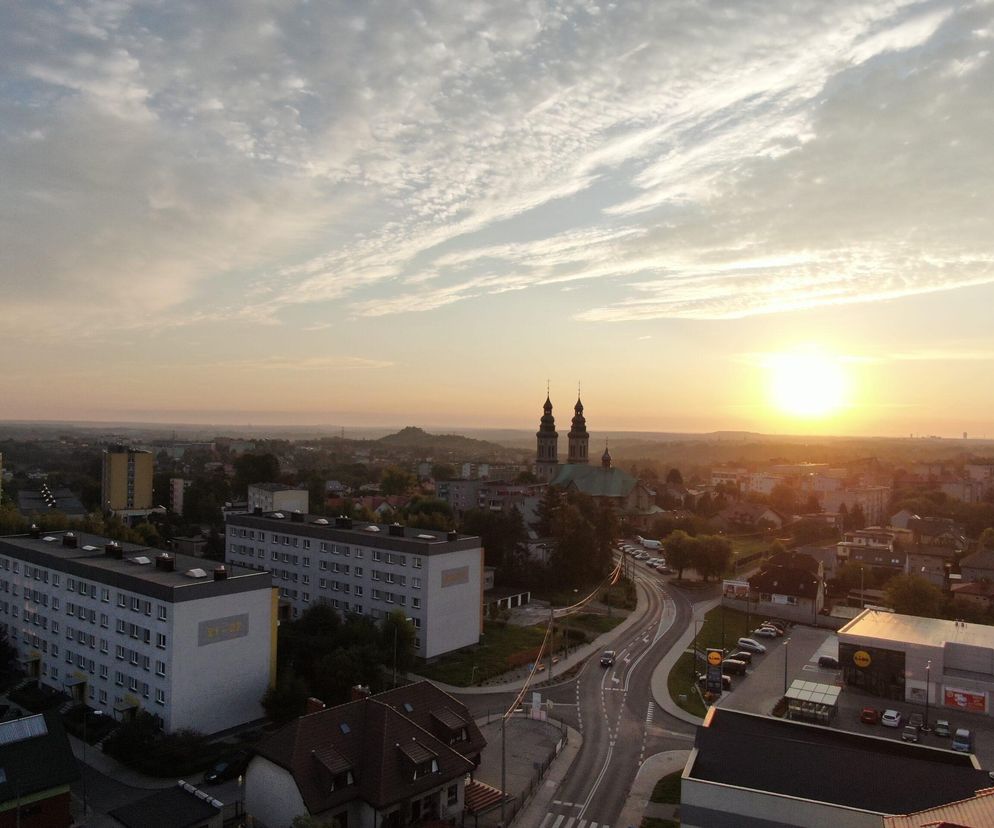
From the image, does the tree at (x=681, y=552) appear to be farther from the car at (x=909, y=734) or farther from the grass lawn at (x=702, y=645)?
the car at (x=909, y=734)

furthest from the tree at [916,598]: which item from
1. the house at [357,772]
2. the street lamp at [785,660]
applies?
the house at [357,772]

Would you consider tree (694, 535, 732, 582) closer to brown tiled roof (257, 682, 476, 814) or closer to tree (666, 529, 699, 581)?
tree (666, 529, 699, 581)

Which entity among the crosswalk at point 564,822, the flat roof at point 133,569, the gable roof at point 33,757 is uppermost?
the flat roof at point 133,569

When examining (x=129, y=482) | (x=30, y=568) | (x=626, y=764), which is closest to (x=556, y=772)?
(x=626, y=764)

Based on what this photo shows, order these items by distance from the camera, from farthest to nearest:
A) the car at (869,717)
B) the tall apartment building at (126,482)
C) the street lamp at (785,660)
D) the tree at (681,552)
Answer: the tall apartment building at (126,482)
the tree at (681,552)
the street lamp at (785,660)
the car at (869,717)

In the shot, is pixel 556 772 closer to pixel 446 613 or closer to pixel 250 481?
pixel 446 613

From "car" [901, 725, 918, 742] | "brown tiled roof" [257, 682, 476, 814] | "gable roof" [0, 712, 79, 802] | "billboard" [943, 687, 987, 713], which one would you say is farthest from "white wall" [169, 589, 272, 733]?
"billboard" [943, 687, 987, 713]

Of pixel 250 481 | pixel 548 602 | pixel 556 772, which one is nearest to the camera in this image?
pixel 556 772
